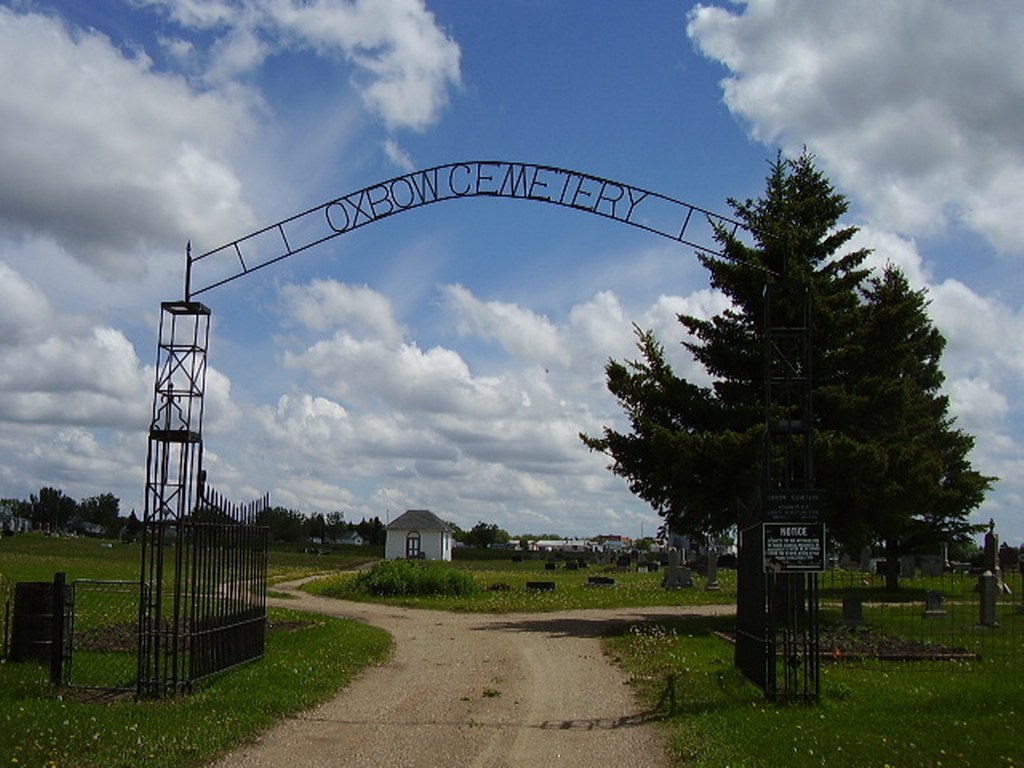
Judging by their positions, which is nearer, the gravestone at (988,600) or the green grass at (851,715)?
the green grass at (851,715)

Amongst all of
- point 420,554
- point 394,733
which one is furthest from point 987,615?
point 420,554

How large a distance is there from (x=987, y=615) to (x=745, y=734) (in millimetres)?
15072

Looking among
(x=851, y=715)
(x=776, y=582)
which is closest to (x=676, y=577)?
(x=776, y=582)

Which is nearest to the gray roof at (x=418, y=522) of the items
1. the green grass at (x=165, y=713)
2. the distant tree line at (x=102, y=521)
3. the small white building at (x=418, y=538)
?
the small white building at (x=418, y=538)

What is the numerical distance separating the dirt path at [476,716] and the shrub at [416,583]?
13.2 m

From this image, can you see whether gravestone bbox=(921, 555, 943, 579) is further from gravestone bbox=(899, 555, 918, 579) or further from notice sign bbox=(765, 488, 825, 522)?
notice sign bbox=(765, 488, 825, 522)

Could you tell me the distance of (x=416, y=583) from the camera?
3394 centimetres

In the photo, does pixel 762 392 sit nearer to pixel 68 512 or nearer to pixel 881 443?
pixel 881 443

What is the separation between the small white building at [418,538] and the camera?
82750 millimetres

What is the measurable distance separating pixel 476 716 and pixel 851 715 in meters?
3.99

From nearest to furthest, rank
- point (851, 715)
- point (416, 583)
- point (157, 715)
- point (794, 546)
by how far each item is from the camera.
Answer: point (157, 715)
point (851, 715)
point (794, 546)
point (416, 583)

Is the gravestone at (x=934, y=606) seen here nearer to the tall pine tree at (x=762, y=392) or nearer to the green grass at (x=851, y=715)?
the tall pine tree at (x=762, y=392)

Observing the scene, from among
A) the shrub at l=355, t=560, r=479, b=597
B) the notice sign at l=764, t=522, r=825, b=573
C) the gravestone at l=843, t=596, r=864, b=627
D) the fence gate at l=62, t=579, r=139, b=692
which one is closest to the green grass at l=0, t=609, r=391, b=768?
the fence gate at l=62, t=579, r=139, b=692

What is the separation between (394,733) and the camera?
10969 mm
